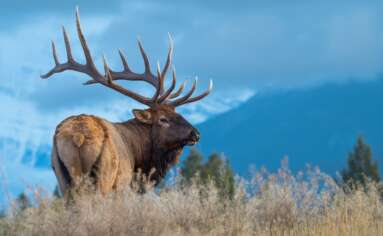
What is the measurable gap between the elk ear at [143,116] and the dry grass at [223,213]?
1.86 metres

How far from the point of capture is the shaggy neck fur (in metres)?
11.9

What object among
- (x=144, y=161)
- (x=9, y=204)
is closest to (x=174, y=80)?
(x=144, y=161)

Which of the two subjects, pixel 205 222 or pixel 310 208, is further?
pixel 310 208

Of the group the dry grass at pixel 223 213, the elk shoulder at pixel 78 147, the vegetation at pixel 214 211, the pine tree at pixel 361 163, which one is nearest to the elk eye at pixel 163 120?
the vegetation at pixel 214 211

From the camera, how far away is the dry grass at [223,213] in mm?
8688

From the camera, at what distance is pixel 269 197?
9961 millimetres

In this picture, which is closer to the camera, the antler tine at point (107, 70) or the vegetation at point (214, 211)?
the vegetation at point (214, 211)

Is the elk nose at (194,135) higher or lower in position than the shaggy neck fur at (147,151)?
higher

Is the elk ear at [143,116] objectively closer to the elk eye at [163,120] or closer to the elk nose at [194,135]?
the elk eye at [163,120]

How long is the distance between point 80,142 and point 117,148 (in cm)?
91

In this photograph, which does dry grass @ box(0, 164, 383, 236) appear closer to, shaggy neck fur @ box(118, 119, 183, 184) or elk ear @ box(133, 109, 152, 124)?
shaggy neck fur @ box(118, 119, 183, 184)

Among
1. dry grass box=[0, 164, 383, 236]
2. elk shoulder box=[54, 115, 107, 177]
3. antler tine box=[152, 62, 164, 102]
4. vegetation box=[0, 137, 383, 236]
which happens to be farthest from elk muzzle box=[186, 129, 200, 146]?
elk shoulder box=[54, 115, 107, 177]

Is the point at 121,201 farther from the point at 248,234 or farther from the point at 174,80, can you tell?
the point at 174,80

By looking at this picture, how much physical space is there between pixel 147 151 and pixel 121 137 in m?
0.86
